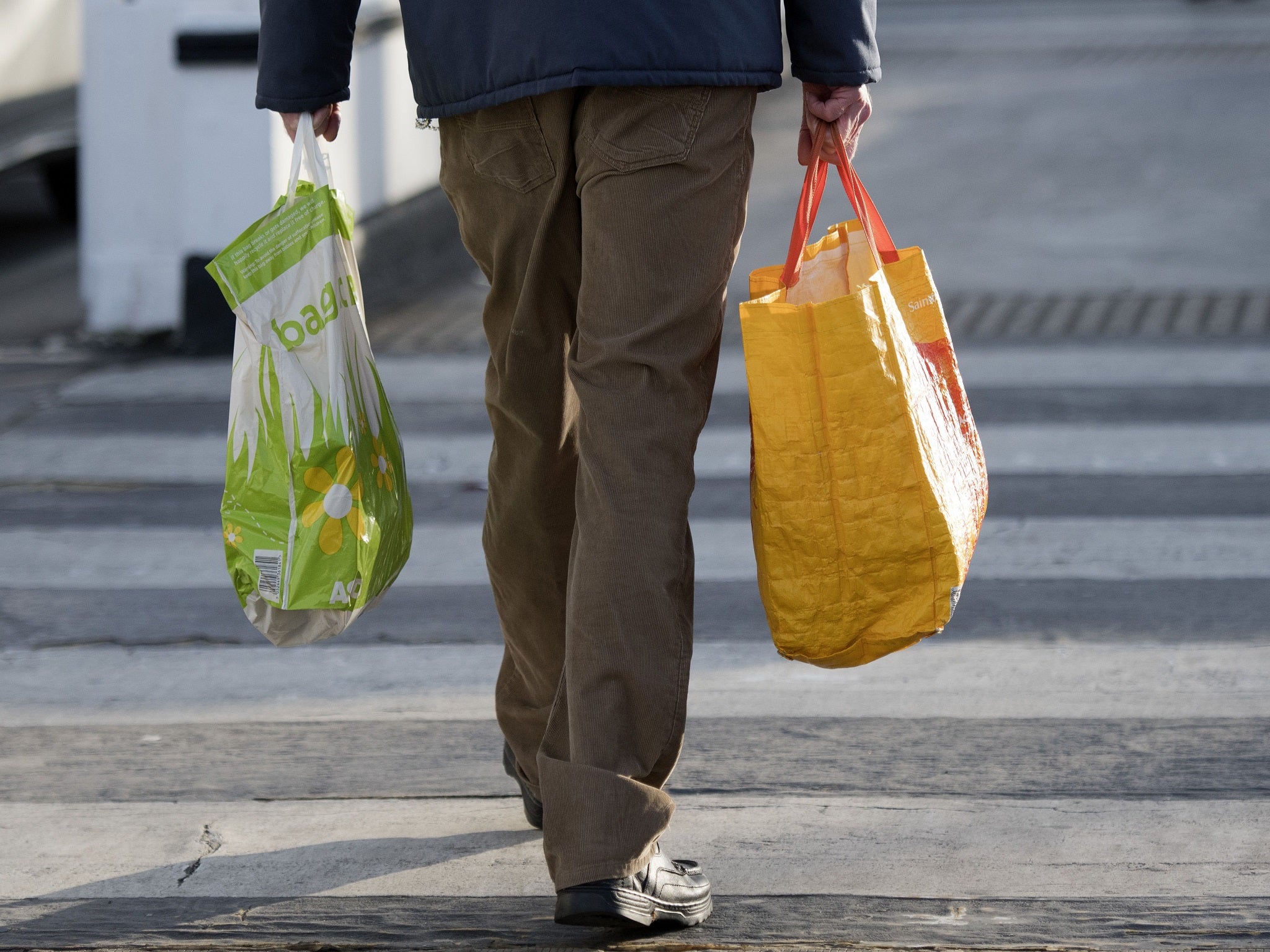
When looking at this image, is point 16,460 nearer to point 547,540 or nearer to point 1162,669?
point 547,540

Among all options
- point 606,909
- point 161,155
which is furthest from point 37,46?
point 606,909

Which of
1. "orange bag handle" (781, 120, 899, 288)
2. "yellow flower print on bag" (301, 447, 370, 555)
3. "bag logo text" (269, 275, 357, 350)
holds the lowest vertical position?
"yellow flower print on bag" (301, 447, 370, 555)

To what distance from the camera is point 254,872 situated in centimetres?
249

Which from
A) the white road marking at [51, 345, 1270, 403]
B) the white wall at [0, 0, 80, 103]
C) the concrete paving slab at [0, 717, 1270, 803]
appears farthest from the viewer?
the white wall at [0, 0, 80, 103]

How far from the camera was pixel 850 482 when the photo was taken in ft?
7.18

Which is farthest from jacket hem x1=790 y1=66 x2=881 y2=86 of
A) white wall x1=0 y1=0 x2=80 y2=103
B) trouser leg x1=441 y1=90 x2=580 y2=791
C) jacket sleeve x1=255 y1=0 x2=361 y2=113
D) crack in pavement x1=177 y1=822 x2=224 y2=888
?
white wall x1=0 y1=0 x2=80 y2=103

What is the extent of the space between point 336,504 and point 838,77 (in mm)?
968

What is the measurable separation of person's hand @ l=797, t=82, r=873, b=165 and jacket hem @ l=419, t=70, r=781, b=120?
0.36ft

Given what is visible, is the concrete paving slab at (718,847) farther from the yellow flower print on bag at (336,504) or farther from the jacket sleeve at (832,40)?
the jacket sleeve at (832,40)

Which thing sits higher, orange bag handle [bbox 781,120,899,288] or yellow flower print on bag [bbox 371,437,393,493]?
orange bag handle [bbox 781,120,899,288]

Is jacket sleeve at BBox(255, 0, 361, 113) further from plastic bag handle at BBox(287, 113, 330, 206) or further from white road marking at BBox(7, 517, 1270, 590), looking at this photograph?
white road marking at BBox(7, 517, 1270, 590)

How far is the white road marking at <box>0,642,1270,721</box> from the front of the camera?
10.1 ft

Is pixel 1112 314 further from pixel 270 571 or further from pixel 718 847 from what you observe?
pixel 270 571

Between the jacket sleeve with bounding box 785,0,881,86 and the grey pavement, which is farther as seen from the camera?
the grey pavement
